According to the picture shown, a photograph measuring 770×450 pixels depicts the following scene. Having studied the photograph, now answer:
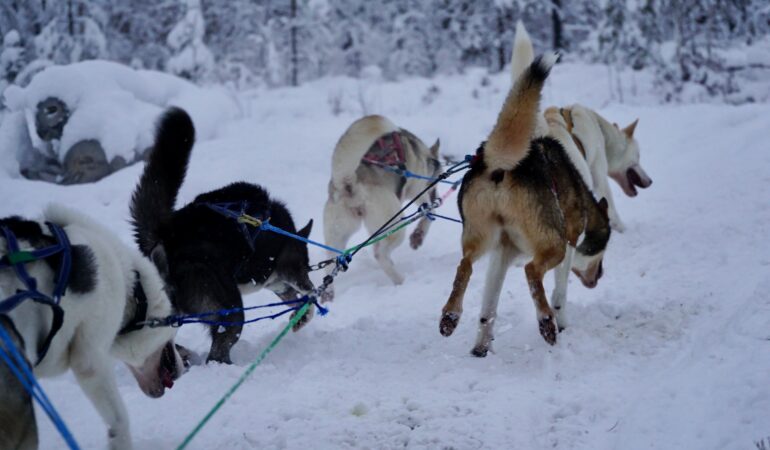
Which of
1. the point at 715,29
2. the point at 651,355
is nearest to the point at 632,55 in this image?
the point at 715,29

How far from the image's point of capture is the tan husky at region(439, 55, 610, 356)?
333cm

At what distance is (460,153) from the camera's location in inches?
478

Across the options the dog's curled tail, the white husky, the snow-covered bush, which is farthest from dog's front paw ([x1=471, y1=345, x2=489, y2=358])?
the snow-covered bush

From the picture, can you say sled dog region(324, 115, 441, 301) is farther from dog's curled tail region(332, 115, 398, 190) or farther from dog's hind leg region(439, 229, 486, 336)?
dog's hind leg region(439, 229, 486, 336)

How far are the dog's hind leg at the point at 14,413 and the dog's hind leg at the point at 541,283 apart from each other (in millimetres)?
2517

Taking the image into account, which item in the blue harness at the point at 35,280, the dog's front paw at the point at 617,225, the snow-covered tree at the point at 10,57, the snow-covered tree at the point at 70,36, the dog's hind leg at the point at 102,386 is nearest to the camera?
the blue harness at the point at 35,280

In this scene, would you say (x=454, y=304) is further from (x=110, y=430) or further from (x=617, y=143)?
(x=617, y=143)

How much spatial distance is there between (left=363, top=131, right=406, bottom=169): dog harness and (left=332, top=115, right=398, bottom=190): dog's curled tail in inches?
20.0

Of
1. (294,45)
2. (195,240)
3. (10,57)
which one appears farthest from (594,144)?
(294,45)

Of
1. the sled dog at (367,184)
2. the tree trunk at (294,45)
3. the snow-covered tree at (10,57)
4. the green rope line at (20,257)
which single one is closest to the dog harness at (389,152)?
the sled dog at (367,184)

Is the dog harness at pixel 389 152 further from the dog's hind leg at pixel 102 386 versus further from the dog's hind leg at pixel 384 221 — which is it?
the dog's hind leg at pixel 102 386

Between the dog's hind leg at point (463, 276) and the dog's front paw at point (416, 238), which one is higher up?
the dog's hind leg at point (463, 276)

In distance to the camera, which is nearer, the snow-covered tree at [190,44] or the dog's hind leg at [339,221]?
the dog's hind leg at [339,221]

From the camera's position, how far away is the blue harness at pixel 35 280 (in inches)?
74.9
